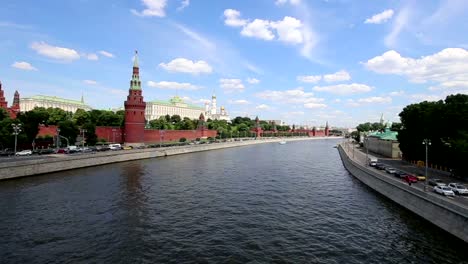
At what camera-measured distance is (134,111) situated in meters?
77.6

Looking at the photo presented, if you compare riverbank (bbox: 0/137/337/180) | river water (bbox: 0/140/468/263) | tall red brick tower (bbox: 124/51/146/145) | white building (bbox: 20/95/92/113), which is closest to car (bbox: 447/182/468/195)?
river water (bbox: 0/140/468/263)

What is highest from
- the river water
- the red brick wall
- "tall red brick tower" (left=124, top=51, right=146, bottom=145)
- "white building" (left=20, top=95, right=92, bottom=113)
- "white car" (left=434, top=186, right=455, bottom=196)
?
"white building" (left=20, top=95, right=92, bottom=113)

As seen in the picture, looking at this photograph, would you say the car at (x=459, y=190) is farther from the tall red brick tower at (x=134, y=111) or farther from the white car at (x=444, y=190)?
the tall red brick tower at (x=134, y=111)

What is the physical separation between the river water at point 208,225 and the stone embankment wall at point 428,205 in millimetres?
652

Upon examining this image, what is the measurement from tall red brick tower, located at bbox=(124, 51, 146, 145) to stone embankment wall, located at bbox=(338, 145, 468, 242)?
57634 millimetres

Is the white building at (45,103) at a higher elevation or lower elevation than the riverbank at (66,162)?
higher

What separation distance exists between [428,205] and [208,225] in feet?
52.4

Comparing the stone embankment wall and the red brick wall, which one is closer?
the stone embankment wall

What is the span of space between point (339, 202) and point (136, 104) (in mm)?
59074

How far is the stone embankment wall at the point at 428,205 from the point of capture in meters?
19.9

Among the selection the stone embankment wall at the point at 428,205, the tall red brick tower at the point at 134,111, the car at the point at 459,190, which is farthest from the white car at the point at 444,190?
the tall red brick tower at the point at 134,111

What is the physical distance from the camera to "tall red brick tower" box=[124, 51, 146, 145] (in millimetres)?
77062

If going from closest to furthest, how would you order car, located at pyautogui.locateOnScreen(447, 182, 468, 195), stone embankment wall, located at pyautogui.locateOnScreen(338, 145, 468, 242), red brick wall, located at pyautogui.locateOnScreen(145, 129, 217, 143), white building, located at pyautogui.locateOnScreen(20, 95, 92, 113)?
stone embankment wall, located at pyautogui.locateOnScreen(338, 145, 468, 242), car, located at pyautogui.locateOnScreen(447, 182, 468, 195), red brick wall, located at pyautogui.locateOnScreen(145, 129, 217, 143), white building, located at pyautogui.locateOnScreen(20, 95, 92, 113)

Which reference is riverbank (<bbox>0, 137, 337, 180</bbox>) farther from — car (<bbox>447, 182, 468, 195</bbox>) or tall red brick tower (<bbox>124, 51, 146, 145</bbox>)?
car (<bbox>447, 182, 468, 195</bbox>)
